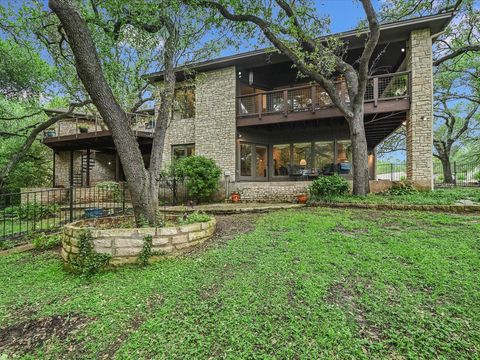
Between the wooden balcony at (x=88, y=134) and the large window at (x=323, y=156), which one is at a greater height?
the wooden balcony at (x=88, y=134)

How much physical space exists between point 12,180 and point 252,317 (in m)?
18.7

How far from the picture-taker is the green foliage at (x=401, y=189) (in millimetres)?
8328

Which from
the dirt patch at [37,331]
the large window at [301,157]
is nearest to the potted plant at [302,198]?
the large window at [301,157]

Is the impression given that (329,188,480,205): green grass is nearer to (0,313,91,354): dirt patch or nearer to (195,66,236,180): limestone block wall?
(195,66,236,180): limestone block wall

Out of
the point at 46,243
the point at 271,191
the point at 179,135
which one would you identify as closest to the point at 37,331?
the point at 46,243

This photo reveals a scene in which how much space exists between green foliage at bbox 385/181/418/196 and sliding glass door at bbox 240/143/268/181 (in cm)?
579

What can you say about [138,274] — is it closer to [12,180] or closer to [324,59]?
[324,59]

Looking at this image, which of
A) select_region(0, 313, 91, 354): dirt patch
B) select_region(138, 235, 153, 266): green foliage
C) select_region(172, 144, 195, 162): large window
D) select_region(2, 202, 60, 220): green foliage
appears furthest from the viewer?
select_region(172, 144, 195, 162): large window

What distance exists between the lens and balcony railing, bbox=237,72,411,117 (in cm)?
927

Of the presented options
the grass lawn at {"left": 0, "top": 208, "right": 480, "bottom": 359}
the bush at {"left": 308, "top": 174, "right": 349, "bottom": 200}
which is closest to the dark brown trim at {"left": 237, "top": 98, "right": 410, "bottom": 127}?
the bush at {"left": 308, "top": 174, "right": 349, "bottom": 200}

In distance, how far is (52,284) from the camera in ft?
10.3

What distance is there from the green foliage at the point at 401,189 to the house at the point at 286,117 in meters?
0.44

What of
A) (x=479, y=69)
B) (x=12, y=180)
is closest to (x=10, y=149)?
(x=12, y=180)

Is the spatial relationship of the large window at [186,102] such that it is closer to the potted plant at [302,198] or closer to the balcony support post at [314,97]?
the balcony support post at [314,97]
